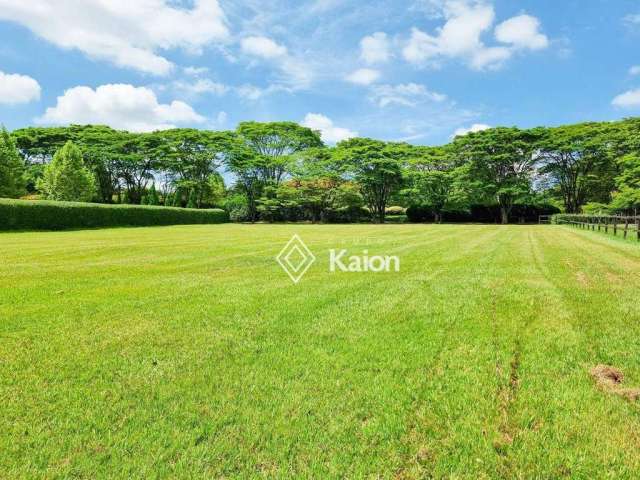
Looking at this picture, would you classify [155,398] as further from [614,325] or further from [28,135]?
[28,135]

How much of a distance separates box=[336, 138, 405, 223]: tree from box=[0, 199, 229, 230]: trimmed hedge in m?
20.5

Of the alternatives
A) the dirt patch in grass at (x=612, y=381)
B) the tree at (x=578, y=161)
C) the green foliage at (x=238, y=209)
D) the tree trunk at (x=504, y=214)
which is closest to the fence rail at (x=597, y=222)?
the tree trunk at (x=504, y=214)

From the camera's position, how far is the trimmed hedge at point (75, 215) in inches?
793

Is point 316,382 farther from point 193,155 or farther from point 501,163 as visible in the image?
point 193,155

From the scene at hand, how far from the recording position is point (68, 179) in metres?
33.9

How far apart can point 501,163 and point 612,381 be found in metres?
42.7

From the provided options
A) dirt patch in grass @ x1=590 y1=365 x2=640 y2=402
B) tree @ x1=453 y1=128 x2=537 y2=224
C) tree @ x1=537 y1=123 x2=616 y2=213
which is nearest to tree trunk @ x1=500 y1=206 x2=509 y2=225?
tree @ x1=453 y1=128 x2=537 y2=224

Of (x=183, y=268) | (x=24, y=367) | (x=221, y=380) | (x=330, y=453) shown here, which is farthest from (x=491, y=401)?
(x=183, y=268)

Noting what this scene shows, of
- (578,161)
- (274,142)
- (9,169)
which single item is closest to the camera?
(9,169)

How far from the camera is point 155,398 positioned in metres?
2.35

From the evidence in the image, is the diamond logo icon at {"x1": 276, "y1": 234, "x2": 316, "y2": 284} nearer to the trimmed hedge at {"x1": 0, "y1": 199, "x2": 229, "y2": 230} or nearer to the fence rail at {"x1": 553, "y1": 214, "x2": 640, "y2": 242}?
the fence rail at {"x1": 553, "y1": 214, "x2": 640, "y2": 242}

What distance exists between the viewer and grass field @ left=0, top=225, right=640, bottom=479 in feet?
5.93

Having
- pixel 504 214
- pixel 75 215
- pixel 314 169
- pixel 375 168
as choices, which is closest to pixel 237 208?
pixel 314 169

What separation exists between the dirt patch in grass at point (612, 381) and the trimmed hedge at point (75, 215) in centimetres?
2596
